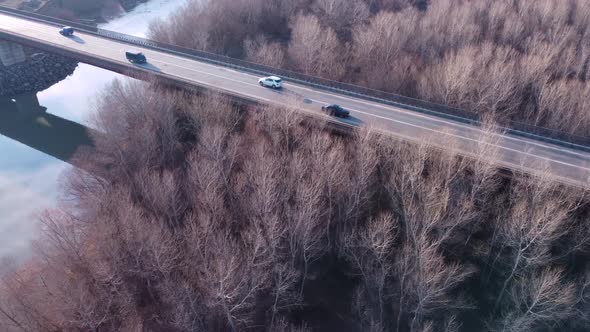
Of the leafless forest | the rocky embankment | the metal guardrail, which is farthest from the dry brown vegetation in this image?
the rocky embankment

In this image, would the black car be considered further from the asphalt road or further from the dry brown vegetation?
the dry brown vegetation

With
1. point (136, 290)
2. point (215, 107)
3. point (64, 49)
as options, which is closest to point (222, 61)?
point (215, 107)

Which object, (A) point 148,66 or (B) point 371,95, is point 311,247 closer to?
(B) point 371,95

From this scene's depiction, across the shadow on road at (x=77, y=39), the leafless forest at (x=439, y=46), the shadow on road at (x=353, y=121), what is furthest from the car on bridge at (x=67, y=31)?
the shadow on road at (x=353, y=121)

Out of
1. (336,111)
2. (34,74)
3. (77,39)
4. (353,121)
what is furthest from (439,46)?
(34,74)

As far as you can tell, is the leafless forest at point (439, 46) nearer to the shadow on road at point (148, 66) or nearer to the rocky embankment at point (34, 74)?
the shadow on road at point (148, 66)
